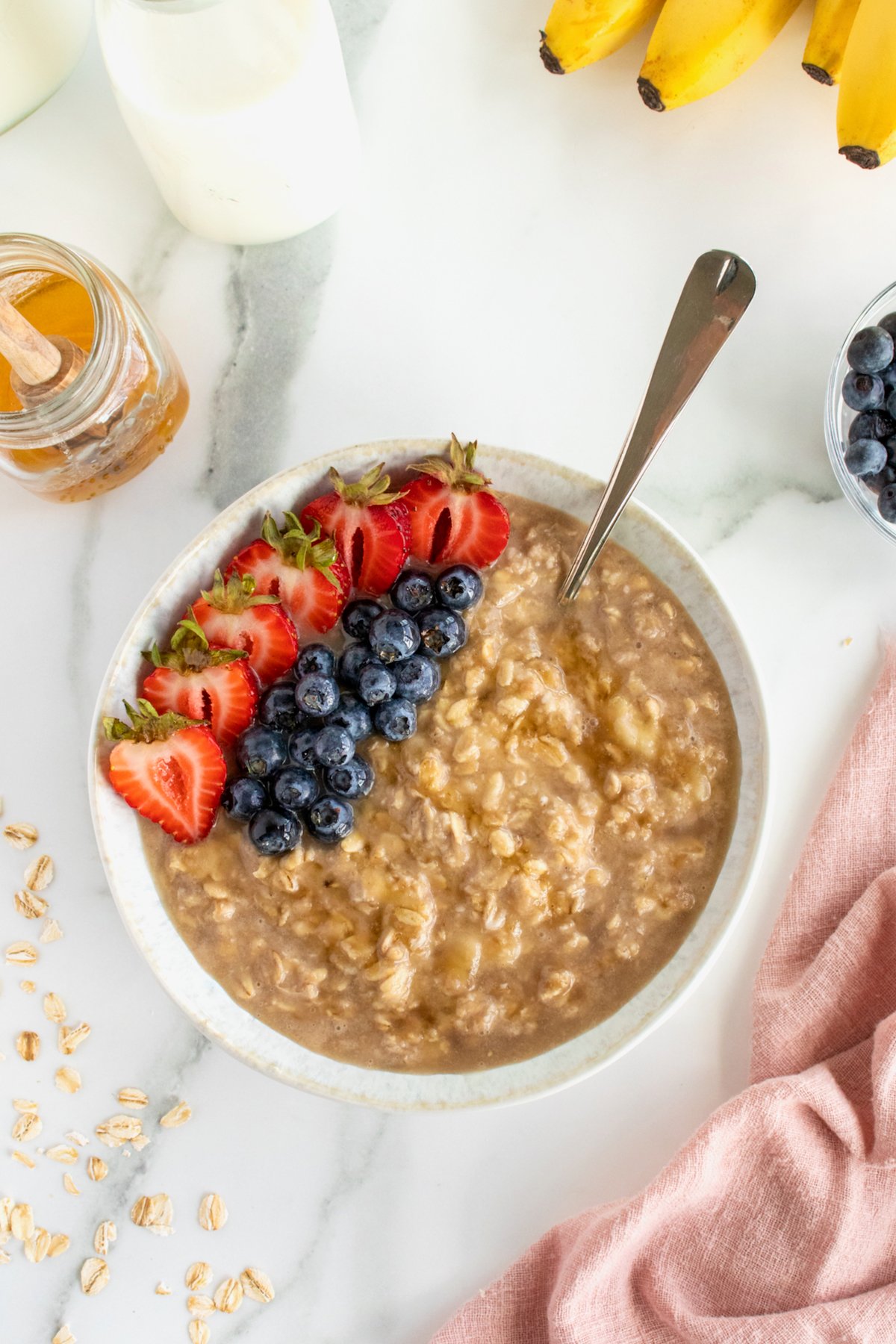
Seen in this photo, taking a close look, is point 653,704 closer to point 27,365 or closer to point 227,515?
point 227,515

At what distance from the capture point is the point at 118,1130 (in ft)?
5.10

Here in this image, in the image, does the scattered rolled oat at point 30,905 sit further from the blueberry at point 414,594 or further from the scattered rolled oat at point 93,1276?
the blueberry at point 414,594

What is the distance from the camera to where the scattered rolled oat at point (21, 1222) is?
156 centimetres

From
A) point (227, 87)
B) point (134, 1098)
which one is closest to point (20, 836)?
point (134, 1098)

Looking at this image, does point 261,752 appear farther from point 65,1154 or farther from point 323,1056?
point 65,1154

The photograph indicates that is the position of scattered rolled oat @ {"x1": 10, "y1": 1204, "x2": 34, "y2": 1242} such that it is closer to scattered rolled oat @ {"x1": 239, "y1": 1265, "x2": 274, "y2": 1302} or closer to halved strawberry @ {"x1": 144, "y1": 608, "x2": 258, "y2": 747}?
scattered rolled oat @ {"x1": 239, "y1": 1265, "x2": 274, "y2": 1302}

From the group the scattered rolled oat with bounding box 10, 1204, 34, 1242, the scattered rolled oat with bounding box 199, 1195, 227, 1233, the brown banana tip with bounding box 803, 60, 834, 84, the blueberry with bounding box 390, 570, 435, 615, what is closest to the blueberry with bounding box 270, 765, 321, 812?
the blueberry with bounding box 390, 570, 435, 615

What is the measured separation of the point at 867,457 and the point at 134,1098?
125 centimetres

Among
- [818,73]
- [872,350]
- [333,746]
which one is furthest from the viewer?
[818,73]

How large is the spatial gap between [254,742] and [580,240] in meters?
0.84

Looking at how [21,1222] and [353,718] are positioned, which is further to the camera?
[21,1222]

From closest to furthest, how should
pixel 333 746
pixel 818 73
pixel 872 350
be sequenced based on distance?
pixel 333 746, pixel 872 350, pixel 818 73

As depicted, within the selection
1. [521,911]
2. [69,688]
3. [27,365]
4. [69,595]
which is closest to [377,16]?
[27,365]

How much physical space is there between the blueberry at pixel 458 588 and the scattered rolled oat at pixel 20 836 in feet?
2.17
